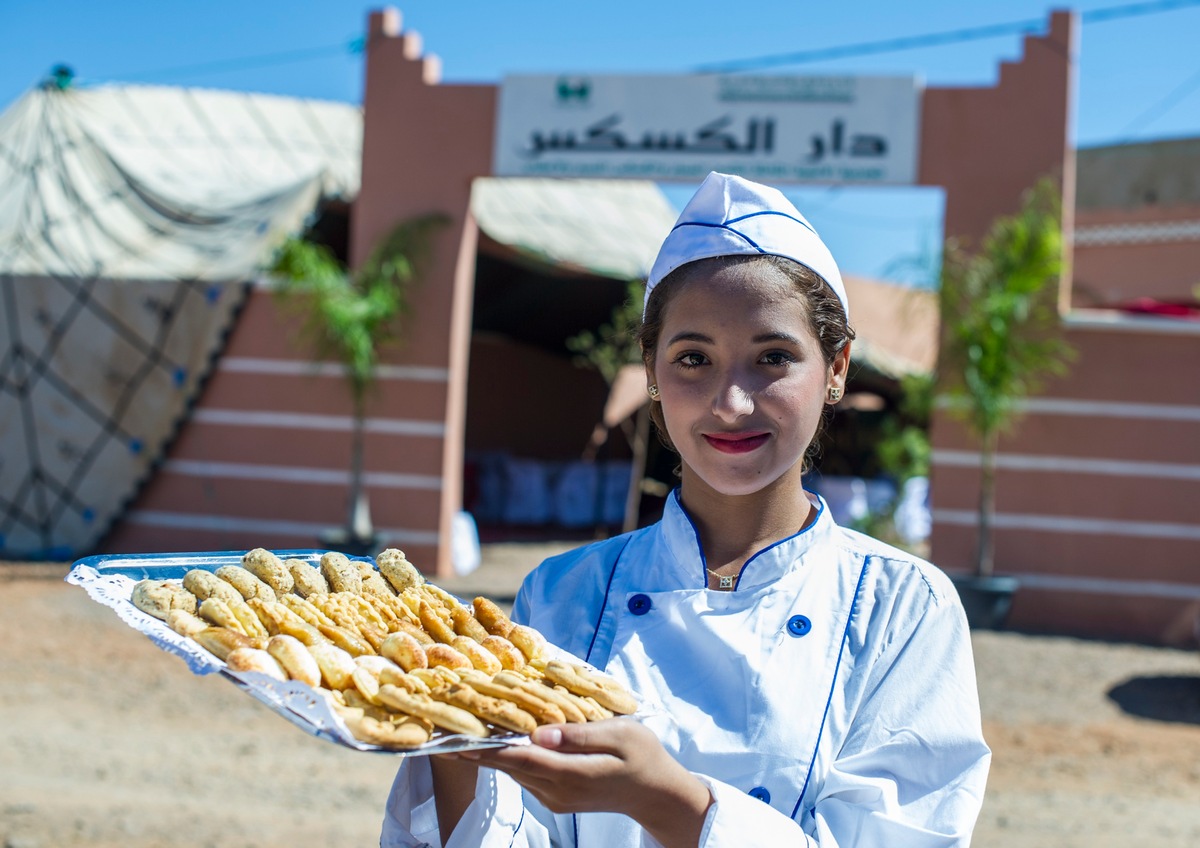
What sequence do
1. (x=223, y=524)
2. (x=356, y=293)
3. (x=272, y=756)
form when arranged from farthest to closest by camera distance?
1. (x=223, y=524)
2. (x=356, y=293)
3. (x=272, y=756)

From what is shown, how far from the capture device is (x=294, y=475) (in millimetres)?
11945

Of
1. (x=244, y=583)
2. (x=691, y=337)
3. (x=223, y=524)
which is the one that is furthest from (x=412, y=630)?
(x=223, y=524)

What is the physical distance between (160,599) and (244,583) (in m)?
0.13

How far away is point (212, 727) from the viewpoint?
6641mm

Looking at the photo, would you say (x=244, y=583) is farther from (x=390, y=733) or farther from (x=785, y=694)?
(x=785, y=694)

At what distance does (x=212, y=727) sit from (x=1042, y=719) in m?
5.02

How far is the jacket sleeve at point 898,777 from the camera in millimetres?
1399

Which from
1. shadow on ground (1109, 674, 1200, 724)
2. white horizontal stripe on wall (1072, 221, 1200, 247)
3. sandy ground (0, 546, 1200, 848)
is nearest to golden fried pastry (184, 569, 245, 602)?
sandy ground (0, 546, 1200, 848)

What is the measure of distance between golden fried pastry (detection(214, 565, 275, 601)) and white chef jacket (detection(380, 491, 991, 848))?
39cm

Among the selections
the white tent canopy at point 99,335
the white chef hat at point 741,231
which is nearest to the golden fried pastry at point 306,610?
the white chef hat at point 741,231

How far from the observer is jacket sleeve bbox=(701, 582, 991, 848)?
1.40 metres

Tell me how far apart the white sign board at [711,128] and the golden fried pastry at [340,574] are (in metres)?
9.21

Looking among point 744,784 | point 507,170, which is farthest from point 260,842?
point 507,170

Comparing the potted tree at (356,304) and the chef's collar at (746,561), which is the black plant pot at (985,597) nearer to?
the potted tree at (356,304)
